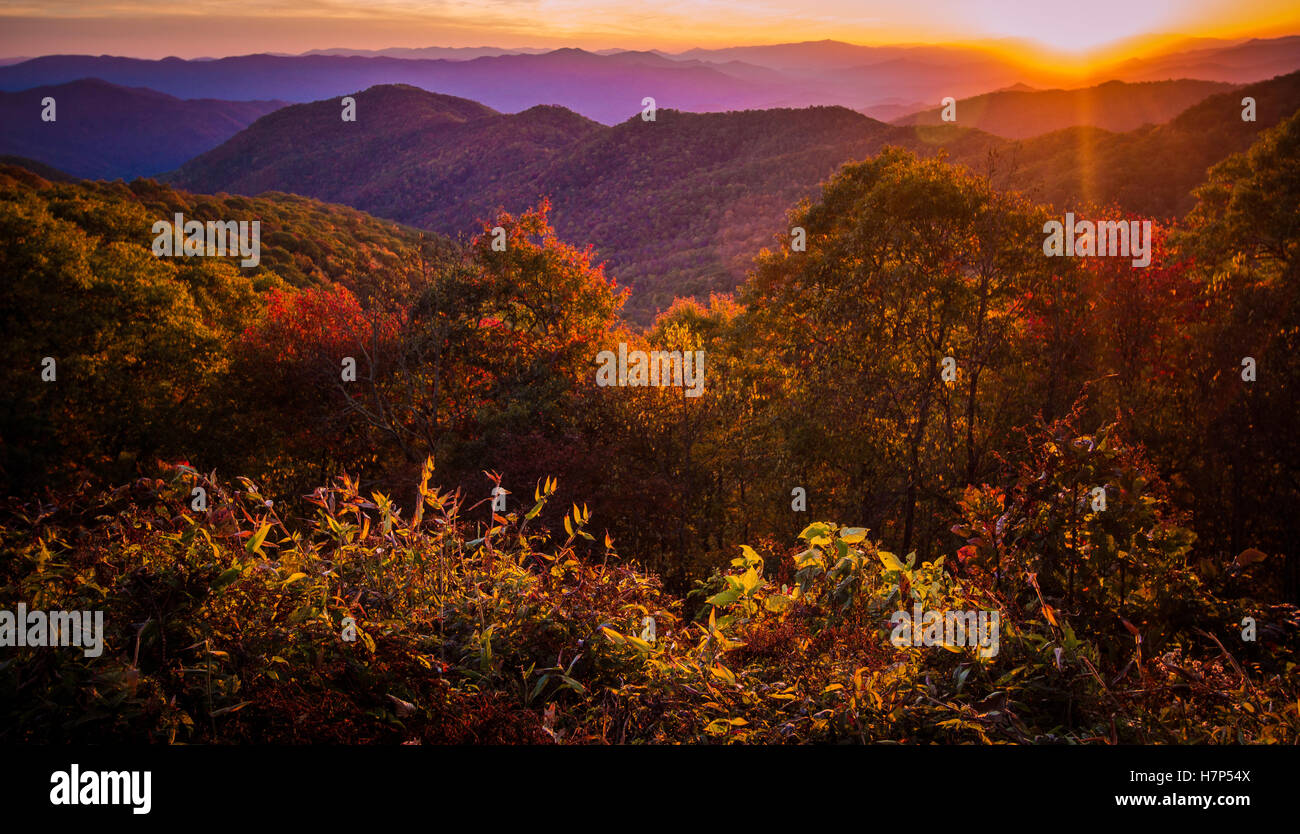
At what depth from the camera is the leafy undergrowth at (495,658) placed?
9.06 feet

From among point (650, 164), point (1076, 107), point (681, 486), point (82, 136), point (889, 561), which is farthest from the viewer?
point (82, 136)

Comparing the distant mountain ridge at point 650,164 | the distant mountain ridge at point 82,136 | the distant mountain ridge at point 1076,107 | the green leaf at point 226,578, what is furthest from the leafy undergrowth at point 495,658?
the distant mountain ridge at point 82,136

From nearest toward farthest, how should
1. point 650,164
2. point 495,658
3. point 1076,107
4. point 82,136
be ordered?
1. point 495,658
2. point 1076,107
3. point 650,164
4. point 82,136

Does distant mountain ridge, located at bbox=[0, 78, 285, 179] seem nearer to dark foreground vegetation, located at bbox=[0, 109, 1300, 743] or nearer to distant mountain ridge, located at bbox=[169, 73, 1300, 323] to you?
distant mountain ridge, located at bbox=[169, 73, 1300, 323]

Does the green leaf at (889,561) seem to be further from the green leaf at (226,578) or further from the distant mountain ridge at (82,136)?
the distant mountain ridge at (82,136)

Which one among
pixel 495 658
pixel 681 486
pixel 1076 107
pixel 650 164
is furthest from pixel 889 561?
pixel 1076 107

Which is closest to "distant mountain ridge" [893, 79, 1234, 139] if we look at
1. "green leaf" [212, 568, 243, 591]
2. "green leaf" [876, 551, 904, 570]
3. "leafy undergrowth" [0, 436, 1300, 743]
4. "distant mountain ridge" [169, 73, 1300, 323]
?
"distant mountain ridge" [169, 73, 1300, 323]

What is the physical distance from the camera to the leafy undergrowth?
2.76 meters

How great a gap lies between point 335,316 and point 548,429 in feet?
40.2

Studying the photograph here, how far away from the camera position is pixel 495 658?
3391mm

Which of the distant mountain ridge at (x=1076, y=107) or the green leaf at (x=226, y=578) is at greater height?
the distant mountain ridge at (x=1076, y=107)

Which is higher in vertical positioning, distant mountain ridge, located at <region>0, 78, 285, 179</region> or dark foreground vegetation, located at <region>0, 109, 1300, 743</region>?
distant mountain ridge, located at <region>0, 78, 285, 179</region>

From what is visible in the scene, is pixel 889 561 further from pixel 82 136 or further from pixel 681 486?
pixel 82 136
